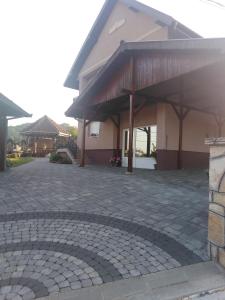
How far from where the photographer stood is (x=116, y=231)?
3.76 meters

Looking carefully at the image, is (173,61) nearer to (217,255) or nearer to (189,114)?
(189,114)

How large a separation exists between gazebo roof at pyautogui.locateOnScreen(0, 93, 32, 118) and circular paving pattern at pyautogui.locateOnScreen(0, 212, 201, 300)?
21.4 feet

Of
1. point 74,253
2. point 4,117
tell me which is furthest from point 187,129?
point 74,253

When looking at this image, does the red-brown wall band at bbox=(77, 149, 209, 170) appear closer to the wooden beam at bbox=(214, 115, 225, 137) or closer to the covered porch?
the covered porch

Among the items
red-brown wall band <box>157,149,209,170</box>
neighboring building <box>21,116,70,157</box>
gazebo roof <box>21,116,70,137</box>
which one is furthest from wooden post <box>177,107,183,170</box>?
gazebo roof <box>21,116,70,137</box>

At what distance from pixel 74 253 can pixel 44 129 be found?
27.9 m

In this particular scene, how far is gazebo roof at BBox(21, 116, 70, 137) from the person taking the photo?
28.9 meters

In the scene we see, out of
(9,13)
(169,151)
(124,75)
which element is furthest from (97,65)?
(9,13)

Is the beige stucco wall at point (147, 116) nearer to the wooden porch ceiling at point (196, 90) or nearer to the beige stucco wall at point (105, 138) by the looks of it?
the wooden porch ceiling at point (196, 90)

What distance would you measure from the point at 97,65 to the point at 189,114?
7034 millimetres

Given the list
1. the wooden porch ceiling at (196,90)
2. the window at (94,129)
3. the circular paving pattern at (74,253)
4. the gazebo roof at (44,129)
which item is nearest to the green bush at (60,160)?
the window at (94,129)

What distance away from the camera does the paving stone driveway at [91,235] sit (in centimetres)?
258

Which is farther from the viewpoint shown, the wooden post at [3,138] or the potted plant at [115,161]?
the potted plant at [115,161]

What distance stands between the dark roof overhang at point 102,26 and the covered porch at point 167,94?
271 cm
